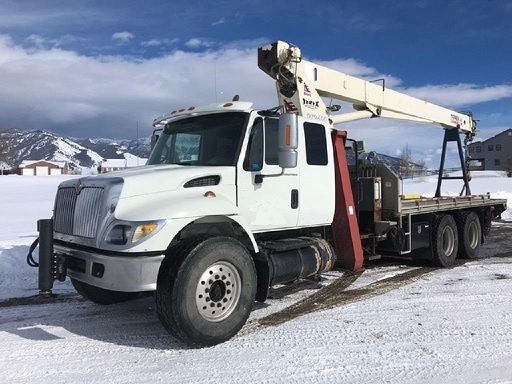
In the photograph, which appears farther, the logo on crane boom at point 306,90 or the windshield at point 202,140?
the logo on crane boom at point 306,90

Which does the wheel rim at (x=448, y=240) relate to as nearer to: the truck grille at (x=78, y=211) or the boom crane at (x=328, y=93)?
the boom crane at (x=328, y=93)

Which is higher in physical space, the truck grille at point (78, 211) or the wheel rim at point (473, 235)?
the truck grille at point (78, 211)

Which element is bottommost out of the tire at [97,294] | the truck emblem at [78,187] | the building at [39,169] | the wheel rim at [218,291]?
the tire at [97,294]

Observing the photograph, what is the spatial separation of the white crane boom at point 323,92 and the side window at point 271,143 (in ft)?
4.11

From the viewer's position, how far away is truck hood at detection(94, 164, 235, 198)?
4.75m

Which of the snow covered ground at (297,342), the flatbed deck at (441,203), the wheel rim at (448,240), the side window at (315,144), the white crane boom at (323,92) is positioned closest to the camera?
the snow covered ground at (297,342)

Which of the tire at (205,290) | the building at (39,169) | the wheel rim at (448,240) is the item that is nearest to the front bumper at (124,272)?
the tire at (205,290)

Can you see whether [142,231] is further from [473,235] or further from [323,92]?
[473,235]

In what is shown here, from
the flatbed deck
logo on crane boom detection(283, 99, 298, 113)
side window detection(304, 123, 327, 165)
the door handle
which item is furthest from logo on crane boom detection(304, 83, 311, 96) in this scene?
the flatbed deck

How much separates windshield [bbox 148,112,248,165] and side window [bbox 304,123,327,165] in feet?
3.84

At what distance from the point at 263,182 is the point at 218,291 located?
56.5 inches

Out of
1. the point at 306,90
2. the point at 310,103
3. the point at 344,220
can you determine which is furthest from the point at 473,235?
the point at 306,90

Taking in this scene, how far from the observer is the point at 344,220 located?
700 centimetres

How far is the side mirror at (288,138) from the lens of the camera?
5.14 m
